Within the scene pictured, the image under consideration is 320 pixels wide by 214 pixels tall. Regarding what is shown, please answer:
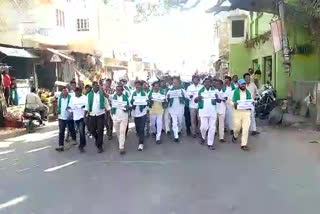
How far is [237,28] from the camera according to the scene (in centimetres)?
2841

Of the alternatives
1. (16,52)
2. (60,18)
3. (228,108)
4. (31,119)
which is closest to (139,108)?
(228,108)

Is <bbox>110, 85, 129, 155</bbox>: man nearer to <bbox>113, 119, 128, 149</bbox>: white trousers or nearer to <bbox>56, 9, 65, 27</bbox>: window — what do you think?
<bbox>113, 119, 128, 149</bbox>: white trousers

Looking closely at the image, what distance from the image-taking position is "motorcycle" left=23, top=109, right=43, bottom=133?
51.4 feet

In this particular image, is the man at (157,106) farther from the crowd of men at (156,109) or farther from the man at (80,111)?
the man at (80,111)

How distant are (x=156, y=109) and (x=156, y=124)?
41cm

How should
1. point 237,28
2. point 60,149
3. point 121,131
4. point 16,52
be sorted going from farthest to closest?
point 237,28
point 16,52
point 60,149
point 121,131

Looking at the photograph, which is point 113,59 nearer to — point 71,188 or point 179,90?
point 179,90

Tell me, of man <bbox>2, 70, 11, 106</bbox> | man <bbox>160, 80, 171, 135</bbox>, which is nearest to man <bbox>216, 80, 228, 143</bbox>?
man <bbox>160, 80, 171, 135</bbox>

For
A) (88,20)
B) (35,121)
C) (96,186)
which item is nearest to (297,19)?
(35,121)

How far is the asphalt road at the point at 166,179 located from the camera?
620 centimetres

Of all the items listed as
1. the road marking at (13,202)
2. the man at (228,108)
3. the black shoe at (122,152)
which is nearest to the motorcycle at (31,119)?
the black shoe at (122,152)

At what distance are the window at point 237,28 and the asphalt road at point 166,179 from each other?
17097 mm

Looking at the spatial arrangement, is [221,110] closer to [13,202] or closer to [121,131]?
[121,131]

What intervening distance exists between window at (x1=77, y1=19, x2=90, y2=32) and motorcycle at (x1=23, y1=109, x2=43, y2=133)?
92.7 feet
